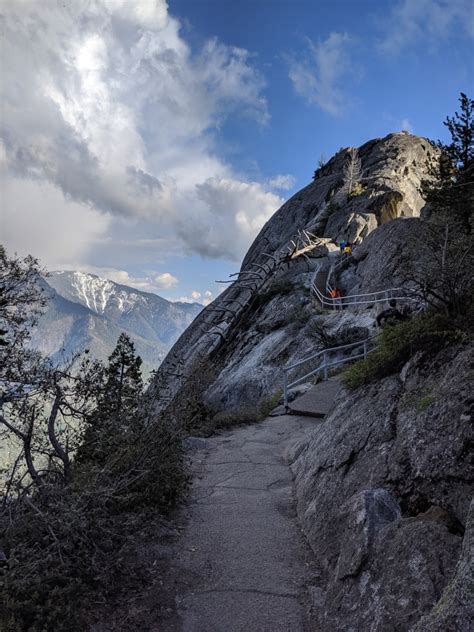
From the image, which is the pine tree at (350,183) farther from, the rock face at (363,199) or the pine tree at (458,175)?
the pine tree at (458,175)

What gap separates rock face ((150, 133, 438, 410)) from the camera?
17.2 meters

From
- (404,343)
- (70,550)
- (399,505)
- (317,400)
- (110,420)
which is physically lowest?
(399,505)

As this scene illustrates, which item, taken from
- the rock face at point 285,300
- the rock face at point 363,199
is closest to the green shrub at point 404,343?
the rock face at point 285,300

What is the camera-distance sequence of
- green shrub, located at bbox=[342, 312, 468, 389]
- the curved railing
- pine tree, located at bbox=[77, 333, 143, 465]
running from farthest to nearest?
the curved railing → pine tree, located at bbox=[77, 333, 143, 465] → green shrub, located at bbox=[342, 312, 468, 389]

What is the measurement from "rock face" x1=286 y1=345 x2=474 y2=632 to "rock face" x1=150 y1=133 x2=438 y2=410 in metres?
3.63

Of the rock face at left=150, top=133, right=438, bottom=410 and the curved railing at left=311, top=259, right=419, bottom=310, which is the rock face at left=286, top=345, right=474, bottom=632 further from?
the curved railing at left=311, top=259, right=419, bottom=310

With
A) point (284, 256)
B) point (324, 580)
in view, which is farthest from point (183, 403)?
point (284, 256)

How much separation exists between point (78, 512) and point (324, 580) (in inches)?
107

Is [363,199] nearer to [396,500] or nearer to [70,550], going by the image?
[396,500]

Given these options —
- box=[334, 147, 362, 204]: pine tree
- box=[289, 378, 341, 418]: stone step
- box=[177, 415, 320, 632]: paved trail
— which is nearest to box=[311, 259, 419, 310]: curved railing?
box=[289, 378, 341, 418]: stone step

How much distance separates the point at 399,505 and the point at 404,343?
249cm

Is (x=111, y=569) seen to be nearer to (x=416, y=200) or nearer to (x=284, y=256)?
(x=284, y=256)

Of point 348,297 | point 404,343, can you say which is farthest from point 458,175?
point 404,343

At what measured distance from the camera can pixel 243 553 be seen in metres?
5.11
